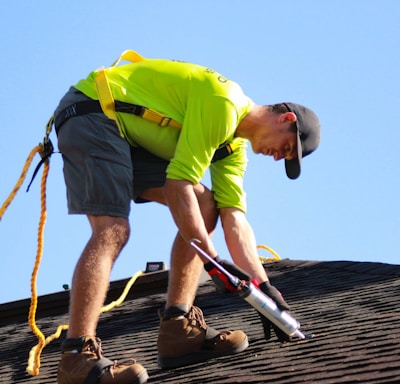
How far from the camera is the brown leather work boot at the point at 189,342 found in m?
Result: 4.04

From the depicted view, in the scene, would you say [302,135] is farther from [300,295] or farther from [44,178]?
[300,295]

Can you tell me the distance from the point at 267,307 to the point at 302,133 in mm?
766

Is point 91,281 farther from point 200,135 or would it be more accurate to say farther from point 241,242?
point 241,242

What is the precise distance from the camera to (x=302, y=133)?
4059mm

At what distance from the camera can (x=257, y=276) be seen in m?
4.21

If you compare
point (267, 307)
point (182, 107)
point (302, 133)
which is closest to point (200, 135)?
point (182, 107)

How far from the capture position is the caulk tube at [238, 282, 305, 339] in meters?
3.86

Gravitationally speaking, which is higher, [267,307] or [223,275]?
[223,275]

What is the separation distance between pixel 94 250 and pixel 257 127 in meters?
0.89

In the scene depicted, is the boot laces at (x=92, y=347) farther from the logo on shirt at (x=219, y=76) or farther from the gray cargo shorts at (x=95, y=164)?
the logo on shirt at (x=219, y=76)

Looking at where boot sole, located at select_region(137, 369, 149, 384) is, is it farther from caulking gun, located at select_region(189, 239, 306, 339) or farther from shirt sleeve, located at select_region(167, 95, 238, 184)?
shirt sleeve, located at select_region(167, 95, 238, 184)

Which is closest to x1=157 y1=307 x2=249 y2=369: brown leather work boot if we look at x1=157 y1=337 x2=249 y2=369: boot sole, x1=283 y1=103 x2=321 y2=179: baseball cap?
x1=157 y1=337 x2=249 y2=369: boot sole

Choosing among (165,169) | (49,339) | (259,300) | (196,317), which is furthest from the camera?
(49,339)

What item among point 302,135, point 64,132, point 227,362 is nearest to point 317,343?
point 227,362
